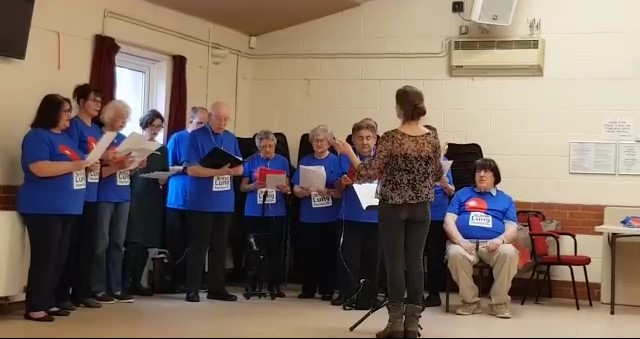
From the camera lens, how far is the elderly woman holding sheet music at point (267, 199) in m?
6.05

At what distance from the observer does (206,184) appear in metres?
5.66

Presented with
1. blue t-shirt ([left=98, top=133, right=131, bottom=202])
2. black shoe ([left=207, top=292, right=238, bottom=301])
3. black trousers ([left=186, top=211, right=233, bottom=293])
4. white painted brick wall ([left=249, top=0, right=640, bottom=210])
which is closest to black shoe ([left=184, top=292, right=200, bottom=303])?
black trousers ([left=186, top=211, right=233, bottom=293])

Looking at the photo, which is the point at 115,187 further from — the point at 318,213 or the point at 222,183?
the point at 318,213

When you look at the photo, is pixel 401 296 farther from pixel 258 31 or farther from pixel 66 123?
pixel 258 31

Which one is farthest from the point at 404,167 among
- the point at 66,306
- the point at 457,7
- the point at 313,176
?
the point at 457,7

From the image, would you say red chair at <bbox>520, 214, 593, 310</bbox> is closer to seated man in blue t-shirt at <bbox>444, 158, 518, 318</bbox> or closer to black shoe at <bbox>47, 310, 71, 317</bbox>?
seated man in blue t-shirt at <bbox>444, 158, 518, 318</bbox>

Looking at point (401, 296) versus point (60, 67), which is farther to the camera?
point (60, 67)

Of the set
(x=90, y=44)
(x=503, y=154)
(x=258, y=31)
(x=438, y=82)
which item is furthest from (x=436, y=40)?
(x=90, y=44)

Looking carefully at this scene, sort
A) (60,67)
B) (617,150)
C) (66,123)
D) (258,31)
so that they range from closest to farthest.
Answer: (66,123)
(60,67)
(617,150)
(258,31)

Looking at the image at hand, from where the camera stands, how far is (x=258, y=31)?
25.6ft

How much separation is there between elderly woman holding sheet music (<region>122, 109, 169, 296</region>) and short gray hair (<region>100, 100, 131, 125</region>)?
22.4 inches

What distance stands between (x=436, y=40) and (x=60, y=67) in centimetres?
347

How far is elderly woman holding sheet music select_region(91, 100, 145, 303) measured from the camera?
5.27 meters

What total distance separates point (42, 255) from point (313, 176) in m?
2.07
